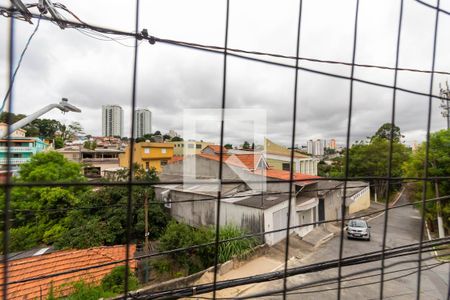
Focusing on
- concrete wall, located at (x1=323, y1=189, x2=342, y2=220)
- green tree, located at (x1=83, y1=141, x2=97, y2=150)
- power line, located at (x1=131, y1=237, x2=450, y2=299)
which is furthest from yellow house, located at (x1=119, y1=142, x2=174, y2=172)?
power line, located at (x1=131, y1=237, x2=450, y2=299)

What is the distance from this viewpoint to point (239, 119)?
11.9 ft

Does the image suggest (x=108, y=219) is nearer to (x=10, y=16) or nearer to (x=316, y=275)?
(x=316, y=275)

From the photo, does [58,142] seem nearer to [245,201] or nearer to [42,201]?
[42,201]

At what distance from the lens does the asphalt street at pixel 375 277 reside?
545 centimetres

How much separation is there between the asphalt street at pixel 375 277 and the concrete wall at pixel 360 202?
1516 millimetres

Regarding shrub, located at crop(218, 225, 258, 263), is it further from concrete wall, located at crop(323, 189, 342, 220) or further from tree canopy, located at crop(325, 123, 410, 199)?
tree canopy, located at crop(325, 123, 410, 199)

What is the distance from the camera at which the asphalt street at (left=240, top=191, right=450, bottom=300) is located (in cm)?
545

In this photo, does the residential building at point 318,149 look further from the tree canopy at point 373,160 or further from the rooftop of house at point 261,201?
the tree canopy at point 373,160

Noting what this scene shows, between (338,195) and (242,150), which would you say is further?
(338,195)

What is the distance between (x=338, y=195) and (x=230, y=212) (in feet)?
21.2

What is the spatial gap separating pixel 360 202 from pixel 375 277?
8.94 m

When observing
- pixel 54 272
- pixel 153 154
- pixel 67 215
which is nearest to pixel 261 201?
pixel 54 272

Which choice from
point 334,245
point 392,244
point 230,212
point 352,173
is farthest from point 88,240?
point 352,173

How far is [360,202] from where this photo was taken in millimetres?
14734
